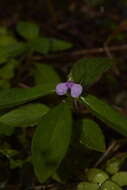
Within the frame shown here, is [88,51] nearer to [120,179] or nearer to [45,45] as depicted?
[45,45]

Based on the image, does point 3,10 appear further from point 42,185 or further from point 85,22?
point 42,185

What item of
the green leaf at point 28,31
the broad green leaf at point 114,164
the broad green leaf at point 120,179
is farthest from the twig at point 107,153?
the green leaf at point 28,31

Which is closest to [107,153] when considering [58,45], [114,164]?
[114,164]

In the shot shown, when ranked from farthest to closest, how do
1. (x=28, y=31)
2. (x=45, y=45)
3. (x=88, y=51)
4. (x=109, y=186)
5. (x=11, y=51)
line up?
(x=88, y=51)
(x=28, y=31)
(x=45, y=45)
(x=11, y=51)
(x=109, y=186)

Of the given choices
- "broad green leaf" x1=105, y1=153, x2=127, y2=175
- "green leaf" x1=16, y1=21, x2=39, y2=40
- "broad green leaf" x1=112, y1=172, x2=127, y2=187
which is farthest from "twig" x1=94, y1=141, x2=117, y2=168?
"green leaf" x1=16, y1=21, x2=39, y2=40

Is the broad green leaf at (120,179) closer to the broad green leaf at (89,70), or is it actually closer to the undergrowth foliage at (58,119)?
the undergrowth foliage at (58,119)

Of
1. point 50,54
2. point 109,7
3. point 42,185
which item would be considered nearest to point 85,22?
point 109,7
